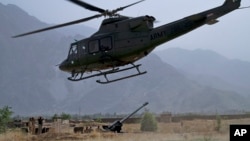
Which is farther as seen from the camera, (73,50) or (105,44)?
(73,50)

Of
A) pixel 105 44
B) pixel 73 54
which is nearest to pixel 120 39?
pixel 105 44

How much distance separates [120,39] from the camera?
67.9 feet

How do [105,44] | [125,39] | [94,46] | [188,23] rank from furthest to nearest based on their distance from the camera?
[94,46] < [105,44] < [125,39] < [188,23]

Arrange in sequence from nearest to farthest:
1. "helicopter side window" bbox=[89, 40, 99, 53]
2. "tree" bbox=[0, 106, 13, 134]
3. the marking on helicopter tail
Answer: the marking on helicopter tail < "helicopter side window" bbox=[89, 40, 99, 53] < "tree" bbox=[0, 106, 13, 134]

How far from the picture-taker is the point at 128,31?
2058 cm

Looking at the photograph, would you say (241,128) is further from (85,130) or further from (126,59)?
(85,130)

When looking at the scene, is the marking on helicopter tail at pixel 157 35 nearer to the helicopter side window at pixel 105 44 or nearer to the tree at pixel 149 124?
the helicopter side window at pixel 105 44

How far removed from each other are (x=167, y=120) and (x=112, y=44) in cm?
3740

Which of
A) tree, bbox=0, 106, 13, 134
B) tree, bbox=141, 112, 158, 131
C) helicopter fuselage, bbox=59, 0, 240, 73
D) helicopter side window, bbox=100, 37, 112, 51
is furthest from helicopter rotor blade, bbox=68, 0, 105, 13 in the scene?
tree, bbox=141, 112, 158, 131

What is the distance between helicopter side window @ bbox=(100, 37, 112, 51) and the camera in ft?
68.3

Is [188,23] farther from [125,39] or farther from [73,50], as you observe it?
[73,50]

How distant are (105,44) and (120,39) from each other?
809 mm

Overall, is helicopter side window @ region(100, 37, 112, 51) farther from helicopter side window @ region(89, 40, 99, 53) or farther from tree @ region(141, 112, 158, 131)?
tree @ region(141, 112, 158, 131)

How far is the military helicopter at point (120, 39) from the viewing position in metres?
19.4
